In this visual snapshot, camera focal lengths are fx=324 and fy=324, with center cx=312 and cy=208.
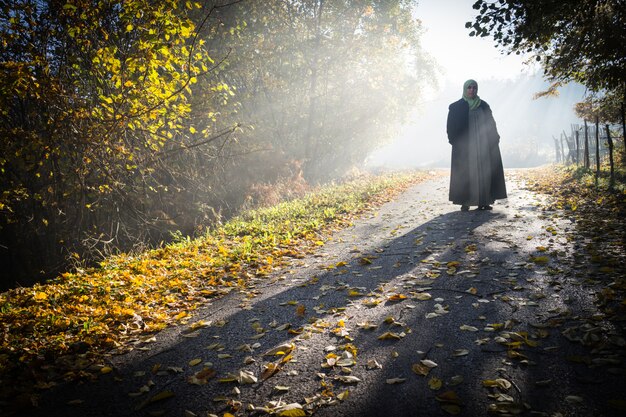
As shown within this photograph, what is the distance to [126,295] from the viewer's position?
4.09m

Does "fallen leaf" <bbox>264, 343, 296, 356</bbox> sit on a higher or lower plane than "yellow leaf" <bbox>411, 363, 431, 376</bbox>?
higher

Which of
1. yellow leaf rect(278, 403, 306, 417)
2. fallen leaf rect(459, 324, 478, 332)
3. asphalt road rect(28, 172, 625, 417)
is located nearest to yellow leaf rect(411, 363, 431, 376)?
asphalt road rect(28, 172, 625, 417)

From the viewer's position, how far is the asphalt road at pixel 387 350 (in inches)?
83.7

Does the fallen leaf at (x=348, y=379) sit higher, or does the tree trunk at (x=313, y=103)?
the tree trunk at (x=313, y=103)

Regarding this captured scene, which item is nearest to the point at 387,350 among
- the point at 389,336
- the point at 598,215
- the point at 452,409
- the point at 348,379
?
the point at 389,336

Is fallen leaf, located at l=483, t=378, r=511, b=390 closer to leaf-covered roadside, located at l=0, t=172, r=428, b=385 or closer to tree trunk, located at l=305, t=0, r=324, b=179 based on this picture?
leaf-covered roadside, located at l=0, t=172, r=428, b=385

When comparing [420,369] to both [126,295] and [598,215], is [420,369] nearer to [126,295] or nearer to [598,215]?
[126,295]

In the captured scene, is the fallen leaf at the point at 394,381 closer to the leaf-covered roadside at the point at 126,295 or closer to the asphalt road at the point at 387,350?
the asphalt road at the point at 387,350

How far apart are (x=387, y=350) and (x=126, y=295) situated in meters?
3.28

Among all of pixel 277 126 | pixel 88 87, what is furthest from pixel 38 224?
pixel 277 126

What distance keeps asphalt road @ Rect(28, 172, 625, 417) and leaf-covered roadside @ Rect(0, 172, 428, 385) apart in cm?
35

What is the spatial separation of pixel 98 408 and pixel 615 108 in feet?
46.1

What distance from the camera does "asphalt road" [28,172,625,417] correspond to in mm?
2125

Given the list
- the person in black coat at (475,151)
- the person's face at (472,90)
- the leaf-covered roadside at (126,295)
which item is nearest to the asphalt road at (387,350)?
the leaf-covered roadside at (126,295)
